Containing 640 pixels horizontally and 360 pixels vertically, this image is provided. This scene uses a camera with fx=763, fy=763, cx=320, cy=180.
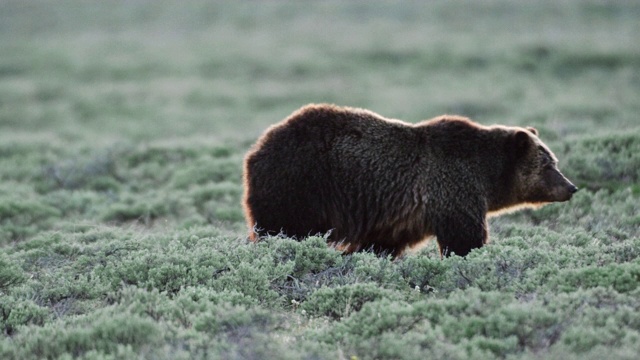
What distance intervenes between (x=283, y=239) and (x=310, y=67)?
19.0m

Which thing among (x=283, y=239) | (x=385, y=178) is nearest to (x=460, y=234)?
(x=385, y=178)

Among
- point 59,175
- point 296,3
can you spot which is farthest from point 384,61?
point 59,175

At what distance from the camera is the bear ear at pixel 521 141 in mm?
8750

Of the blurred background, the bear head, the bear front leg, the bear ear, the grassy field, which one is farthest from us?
the blurred background

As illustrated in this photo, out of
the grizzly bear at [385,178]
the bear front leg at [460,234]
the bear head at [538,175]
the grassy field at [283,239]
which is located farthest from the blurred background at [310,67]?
the bear front leg at [460,234]

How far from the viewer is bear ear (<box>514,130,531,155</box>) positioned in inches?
344

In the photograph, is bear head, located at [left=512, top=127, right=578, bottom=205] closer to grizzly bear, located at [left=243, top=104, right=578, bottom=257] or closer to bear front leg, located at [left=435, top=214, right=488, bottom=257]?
grizzly bear, located at [left=243, top=104, right=578, bottom=257]

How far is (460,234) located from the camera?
827 cm

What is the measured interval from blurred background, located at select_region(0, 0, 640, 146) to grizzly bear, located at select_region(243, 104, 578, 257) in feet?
17.3

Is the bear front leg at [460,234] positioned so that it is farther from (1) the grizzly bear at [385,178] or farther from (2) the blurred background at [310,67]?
(2) the blurred background at [310,67]

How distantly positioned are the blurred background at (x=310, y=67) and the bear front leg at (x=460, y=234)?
6.01 m

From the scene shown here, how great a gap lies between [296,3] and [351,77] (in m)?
13.9

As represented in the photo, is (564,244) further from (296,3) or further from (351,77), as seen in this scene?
(296,3)

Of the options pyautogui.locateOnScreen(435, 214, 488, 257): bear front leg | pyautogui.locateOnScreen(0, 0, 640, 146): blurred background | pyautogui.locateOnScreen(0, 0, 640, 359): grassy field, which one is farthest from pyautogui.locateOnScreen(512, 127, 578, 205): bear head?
pyautogui.locateOnScreen(0, 0, 640, 146): blurred background
